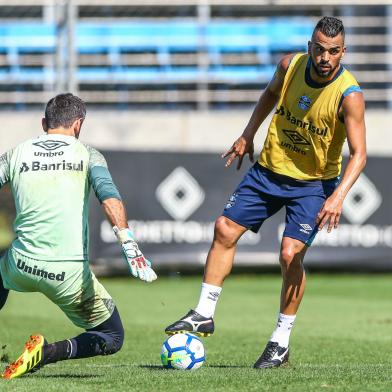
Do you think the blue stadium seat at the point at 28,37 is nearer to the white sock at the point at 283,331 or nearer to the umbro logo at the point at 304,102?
the umbro logo at the point at 304,102

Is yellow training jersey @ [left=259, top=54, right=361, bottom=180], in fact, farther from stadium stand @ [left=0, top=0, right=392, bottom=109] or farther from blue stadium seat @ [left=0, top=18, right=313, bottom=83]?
blue stadium seat @ [left=0, top=18, right=313, bottom=83]

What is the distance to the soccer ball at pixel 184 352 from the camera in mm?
7402

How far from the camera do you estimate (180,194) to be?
61.3 feet

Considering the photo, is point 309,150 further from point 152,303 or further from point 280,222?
point 280,222

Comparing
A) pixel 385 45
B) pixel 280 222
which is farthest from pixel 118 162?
pixel 385 45

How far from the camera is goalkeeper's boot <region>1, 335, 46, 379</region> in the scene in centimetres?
669

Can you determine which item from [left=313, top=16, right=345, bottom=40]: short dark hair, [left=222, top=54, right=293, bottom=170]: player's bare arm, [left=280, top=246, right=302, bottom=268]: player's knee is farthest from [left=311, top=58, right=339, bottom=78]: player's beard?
[left=280, top=246, right=302, bottom=268]: player's knee

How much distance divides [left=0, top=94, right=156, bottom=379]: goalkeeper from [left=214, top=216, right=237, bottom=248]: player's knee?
130 cm

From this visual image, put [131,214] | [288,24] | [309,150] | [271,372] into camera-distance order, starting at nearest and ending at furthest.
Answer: [271,372]
[309,150]
[131,214]
[288,24]

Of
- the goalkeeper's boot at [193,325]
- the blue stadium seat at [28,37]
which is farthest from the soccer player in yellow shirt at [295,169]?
the blue stadium seat at [28,37]

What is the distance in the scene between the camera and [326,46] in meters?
7.45

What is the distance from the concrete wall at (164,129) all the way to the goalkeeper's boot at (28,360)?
41.3ft

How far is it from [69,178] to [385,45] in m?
15.1

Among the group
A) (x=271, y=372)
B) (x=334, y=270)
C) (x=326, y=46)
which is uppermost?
(x=326, y=46)
